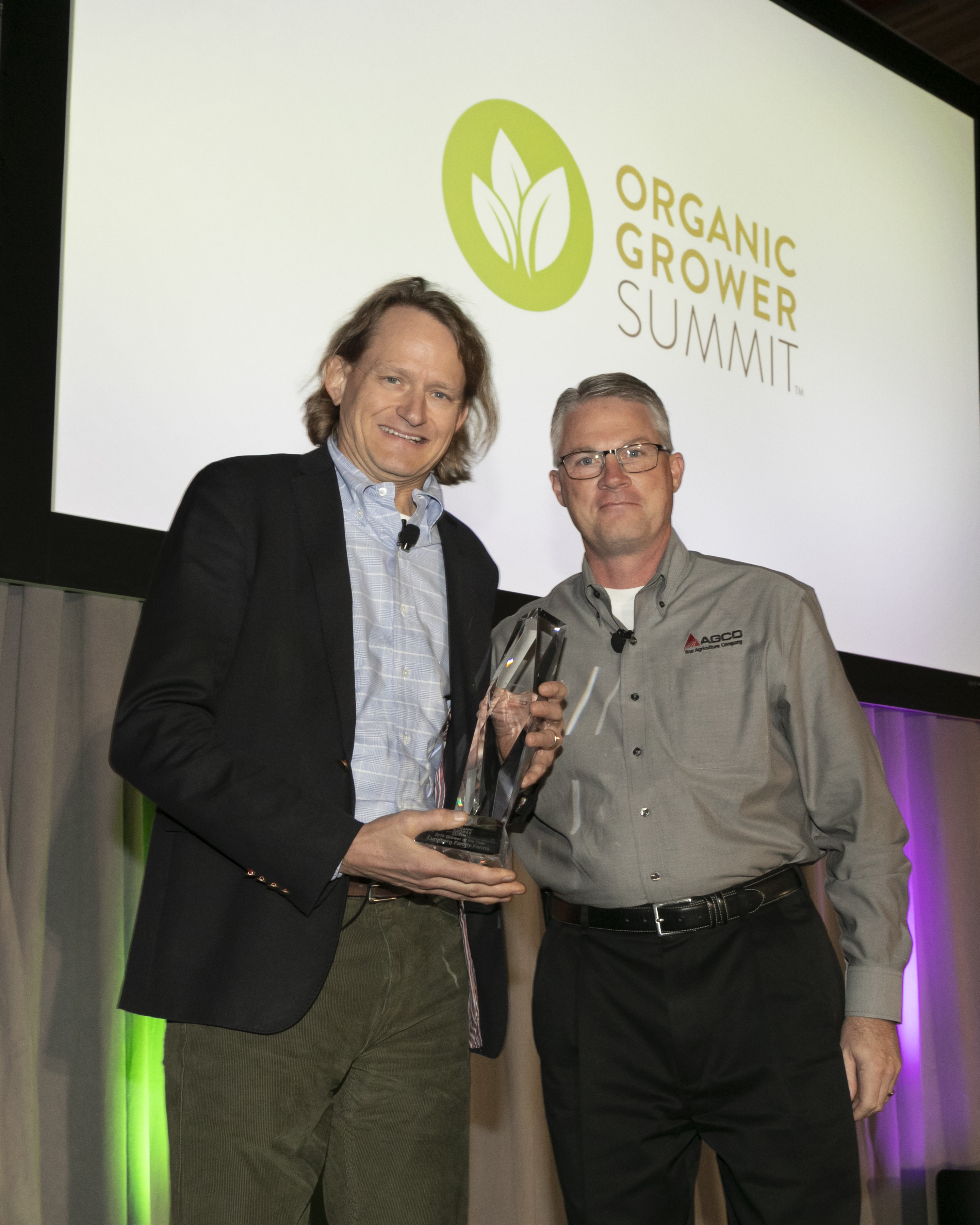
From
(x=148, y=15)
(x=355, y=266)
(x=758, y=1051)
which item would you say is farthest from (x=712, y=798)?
(x=148, y=15)

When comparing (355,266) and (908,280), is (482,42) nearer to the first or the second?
(355,266)

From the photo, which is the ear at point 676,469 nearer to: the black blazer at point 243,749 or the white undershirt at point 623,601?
the white undershirt at point 623,601

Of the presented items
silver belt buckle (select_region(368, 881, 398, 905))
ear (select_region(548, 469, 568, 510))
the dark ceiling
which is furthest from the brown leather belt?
the dark ceiling

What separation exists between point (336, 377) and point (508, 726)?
67 centimetres

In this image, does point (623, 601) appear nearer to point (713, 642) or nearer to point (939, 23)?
point (713, 642)

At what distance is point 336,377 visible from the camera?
1918 millimetres

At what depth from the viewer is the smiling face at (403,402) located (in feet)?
5.84

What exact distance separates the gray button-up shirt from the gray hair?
0.28 m

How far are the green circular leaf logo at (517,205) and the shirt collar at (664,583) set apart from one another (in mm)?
1095

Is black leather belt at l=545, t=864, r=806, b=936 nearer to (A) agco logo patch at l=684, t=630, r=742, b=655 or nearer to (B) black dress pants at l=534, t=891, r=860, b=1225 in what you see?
(B) black dress pants at l=534, t=891, r=860, b=1225

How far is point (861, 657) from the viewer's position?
3.57m

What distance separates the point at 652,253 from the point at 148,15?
1.49m

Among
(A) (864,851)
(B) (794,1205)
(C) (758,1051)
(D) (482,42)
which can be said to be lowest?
(B) (794,1205)

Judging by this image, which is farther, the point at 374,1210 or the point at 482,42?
the point at 482,42
